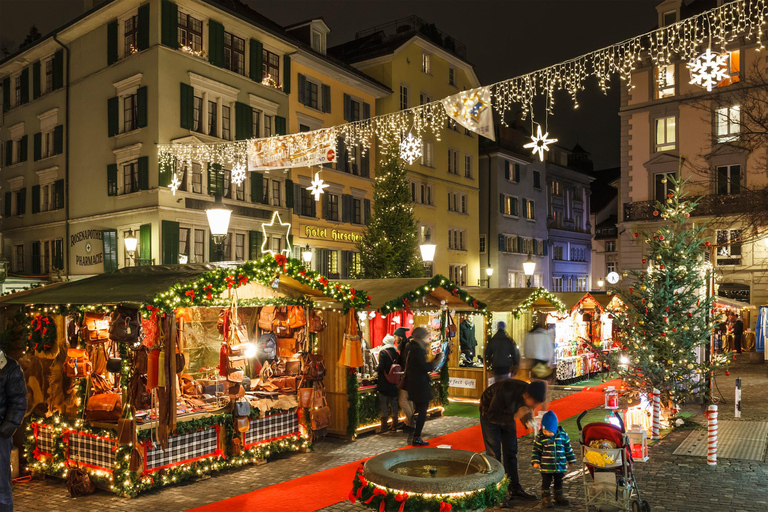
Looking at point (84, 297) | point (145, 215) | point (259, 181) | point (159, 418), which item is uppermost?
point (259, 181)

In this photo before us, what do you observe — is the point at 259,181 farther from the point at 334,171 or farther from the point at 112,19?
the point at 112,19

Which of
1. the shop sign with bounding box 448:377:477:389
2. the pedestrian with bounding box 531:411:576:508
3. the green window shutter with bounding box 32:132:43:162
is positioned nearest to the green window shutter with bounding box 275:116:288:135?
the green window shutter with bounding box 32:132:43:162

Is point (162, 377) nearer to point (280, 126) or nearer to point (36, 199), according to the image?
point (280, 126)

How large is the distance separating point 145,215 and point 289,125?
8.07 meters

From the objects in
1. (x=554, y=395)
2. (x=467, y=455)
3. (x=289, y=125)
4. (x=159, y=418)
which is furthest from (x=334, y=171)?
(x=467, y=455)

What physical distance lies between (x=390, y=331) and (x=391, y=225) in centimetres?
727

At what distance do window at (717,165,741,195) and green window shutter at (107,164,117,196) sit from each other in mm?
25632

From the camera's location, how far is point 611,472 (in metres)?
7.44

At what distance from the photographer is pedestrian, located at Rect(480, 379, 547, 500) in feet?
25.6

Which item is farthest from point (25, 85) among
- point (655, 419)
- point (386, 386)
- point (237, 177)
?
point (655, 419)

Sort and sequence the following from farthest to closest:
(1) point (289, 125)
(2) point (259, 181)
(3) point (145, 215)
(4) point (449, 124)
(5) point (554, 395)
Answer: (4) point (449, 124) → (1) point (289, 125) → (2) point (259, 181) → (3) point (145, 215) → (5) point (554, 395)

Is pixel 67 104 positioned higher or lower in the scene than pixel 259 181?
higher

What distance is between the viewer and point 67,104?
27.2 m

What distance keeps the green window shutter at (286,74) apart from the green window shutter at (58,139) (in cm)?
929
